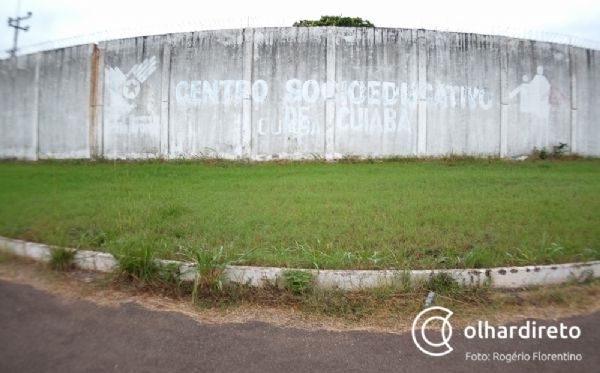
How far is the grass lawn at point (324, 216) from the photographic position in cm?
390

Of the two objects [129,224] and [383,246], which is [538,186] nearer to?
[383,246]

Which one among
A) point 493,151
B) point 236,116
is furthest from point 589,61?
point 236,116

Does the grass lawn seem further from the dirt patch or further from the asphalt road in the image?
the asphalt road

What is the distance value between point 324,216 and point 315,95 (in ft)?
23.0

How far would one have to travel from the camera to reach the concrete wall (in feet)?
37.9

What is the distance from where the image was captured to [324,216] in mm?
5188

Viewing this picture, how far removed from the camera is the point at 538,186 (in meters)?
7.39

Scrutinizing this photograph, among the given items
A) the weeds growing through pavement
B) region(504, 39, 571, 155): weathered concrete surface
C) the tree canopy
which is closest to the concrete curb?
the weeds growing through pavement

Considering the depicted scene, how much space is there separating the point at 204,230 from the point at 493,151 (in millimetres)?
10551

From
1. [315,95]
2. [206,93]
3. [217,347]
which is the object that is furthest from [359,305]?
[206,93]

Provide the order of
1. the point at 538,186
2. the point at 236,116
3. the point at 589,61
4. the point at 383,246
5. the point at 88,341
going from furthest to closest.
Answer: the point at 589,61 < the point at 236,116 < the point at 538,186 < the point at 383,246 < the point at 88,341

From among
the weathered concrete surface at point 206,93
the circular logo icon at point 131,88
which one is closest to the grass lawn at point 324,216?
the weathered concrete surface at point 206,93

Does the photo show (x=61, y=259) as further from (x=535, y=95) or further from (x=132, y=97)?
(x=535, y=95)

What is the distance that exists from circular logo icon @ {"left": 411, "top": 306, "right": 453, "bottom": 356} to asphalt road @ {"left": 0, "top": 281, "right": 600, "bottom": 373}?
52 millimetres
